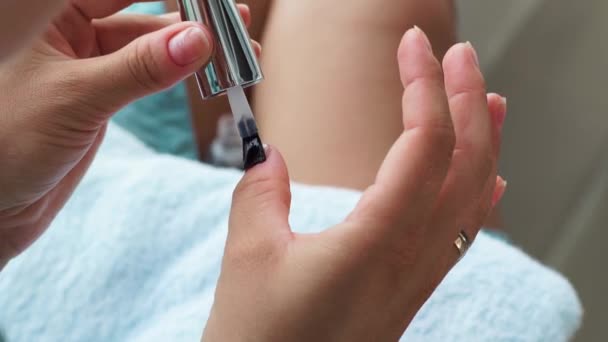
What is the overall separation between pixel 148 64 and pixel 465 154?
7.3 inches

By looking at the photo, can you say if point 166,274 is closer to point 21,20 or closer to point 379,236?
point 379,236

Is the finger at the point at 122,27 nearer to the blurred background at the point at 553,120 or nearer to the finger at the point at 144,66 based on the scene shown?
the finger at the point at 144,66

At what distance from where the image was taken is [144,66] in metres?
0.35

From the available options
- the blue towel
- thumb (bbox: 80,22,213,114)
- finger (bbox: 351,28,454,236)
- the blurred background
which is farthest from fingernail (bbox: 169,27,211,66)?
the blurred background

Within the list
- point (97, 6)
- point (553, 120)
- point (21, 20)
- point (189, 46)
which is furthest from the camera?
point (553, 120)

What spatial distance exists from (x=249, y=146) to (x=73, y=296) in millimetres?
254

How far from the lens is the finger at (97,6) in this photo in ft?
1.48

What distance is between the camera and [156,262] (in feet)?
1.83

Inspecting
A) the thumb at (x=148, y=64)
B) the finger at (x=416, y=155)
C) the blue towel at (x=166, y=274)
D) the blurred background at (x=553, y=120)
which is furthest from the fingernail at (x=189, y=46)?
the blurred background at (x=553, y=120)

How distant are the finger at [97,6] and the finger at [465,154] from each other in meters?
0.22

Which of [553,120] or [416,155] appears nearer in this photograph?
[416,155]

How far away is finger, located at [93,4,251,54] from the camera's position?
470mm

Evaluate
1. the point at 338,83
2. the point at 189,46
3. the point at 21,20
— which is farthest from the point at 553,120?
the point at 21,20

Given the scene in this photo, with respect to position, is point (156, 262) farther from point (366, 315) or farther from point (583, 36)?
point (583, 36)
